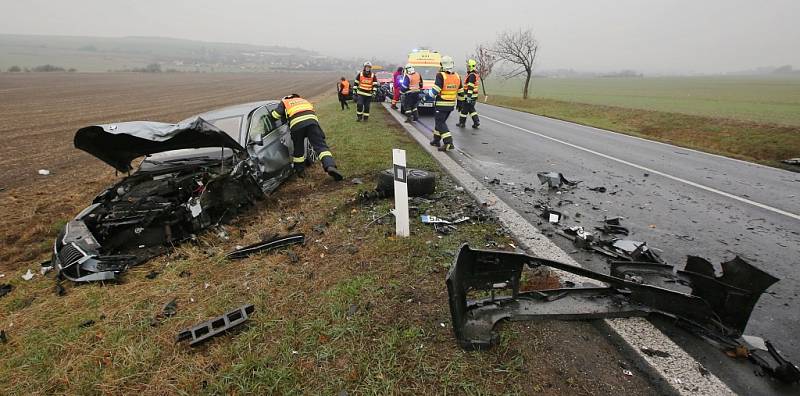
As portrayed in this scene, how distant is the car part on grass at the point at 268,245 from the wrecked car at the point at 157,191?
84cm

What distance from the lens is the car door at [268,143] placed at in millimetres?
6160

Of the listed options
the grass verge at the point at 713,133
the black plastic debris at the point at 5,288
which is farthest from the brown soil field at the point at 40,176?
the grass verge at the point at 713,133

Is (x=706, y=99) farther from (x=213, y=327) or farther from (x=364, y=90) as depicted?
(x=213, y=327)

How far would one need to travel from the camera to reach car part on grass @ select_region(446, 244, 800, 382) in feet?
Result: 8.46

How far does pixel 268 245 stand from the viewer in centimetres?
437

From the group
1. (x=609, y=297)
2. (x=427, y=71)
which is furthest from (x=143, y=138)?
(x=427, y=71)

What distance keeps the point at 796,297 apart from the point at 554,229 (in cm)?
207

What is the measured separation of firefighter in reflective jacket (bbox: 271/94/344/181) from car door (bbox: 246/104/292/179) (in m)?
0.21

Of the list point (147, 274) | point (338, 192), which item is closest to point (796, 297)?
point (338, 192)

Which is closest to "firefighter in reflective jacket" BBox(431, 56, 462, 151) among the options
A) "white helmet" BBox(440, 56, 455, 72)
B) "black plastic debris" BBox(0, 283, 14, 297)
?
"white helmet" BBox(440, 56, 455, 72)

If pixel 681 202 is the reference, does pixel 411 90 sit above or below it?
above

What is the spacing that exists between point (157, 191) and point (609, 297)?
16.5 feet

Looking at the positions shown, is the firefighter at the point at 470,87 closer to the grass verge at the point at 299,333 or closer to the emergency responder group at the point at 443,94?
the emergency responder group at the point at 443,94

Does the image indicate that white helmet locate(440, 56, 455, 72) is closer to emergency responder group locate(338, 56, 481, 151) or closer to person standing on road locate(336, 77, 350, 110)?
emergency responder group locate(338, 56, 481, 151)
